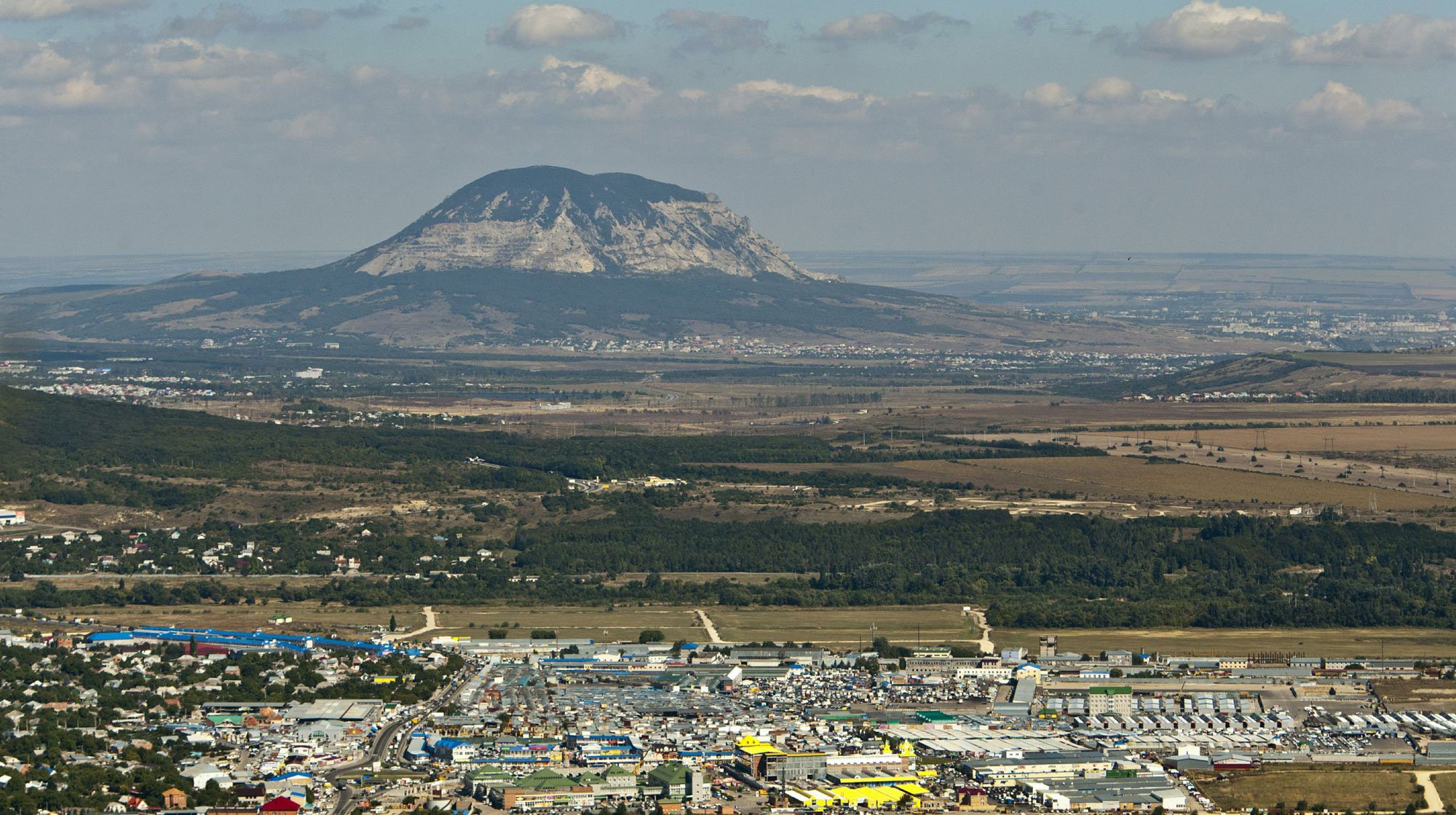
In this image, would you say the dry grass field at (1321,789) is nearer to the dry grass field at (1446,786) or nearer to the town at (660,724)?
the town at (660,724)

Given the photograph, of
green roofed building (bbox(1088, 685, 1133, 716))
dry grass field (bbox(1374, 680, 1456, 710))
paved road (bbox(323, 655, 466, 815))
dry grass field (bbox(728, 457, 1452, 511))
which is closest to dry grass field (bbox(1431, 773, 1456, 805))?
dry grass field (bbox(1374, 680, 1456, 710))

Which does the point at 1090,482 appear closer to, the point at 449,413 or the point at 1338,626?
the point at 1338,626

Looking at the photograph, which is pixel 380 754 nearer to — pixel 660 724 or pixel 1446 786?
pixel 660 724

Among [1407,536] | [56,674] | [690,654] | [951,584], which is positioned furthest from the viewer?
[1407,536]

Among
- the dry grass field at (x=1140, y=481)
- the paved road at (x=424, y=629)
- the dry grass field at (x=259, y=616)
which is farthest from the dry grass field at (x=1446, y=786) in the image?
the dry grass field at (x=1140, y=481)

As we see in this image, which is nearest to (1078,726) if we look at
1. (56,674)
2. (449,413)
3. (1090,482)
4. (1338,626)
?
(1338,626)

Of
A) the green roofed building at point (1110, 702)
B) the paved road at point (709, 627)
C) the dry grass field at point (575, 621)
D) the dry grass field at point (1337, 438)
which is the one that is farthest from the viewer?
the dry grass field at point (1337, 438)
